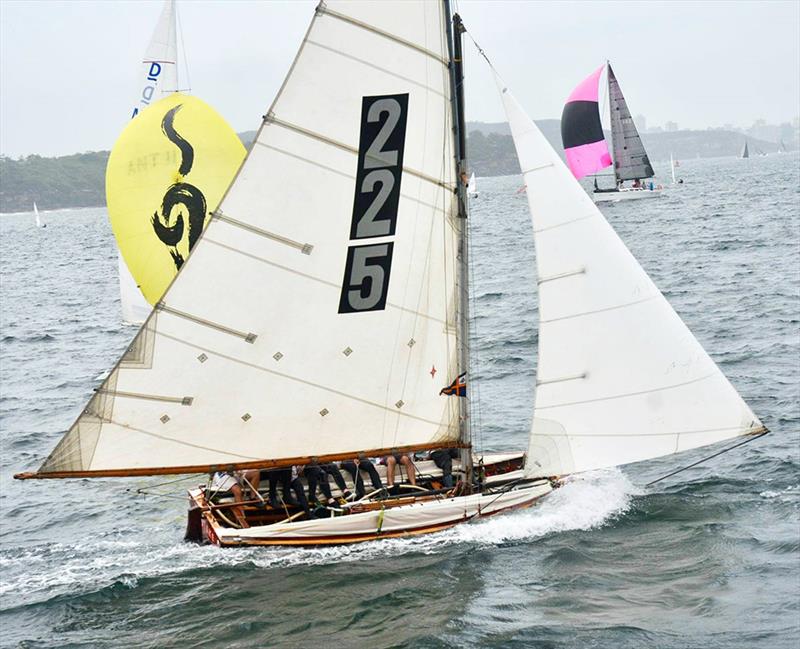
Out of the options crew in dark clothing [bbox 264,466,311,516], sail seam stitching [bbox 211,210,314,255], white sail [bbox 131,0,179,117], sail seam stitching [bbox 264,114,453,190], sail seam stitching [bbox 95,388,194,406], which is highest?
white sail [bbox 131,0,179,117]

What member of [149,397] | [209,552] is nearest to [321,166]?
[149,397]

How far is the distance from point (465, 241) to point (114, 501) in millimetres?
10309

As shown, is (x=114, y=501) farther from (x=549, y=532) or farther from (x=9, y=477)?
(x=549, y=532)

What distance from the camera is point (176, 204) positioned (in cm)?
2569

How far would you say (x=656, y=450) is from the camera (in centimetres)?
1919

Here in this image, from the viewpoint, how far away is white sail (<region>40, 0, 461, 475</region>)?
18.5m

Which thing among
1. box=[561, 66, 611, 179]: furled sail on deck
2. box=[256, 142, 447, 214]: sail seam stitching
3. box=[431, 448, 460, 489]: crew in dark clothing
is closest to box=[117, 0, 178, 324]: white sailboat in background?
box=[431, 448, 460, 489]: crew in dark clothing

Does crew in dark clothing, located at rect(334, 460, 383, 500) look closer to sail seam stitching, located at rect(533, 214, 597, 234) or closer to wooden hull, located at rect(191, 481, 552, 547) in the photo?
wooden hull, located at rect(191, 481, 552, 547)

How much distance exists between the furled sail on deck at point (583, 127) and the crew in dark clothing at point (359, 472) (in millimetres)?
62801

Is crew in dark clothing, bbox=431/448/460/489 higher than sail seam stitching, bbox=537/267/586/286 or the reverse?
the reverse

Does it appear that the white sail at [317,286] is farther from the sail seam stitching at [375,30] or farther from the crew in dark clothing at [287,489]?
the crew in dark clothing at [287,489]

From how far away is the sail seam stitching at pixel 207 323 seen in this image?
18688mm

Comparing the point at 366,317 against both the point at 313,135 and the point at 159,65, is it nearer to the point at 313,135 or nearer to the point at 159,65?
the point at 313,135

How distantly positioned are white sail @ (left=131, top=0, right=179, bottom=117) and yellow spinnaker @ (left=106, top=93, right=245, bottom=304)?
6617 mm
